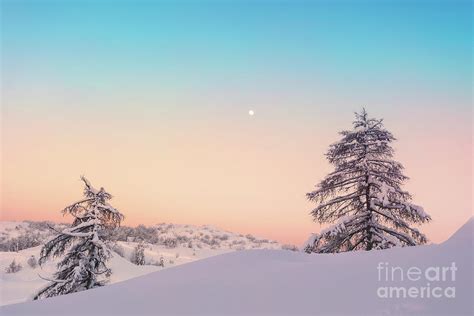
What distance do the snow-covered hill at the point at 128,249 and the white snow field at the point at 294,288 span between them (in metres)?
14.2

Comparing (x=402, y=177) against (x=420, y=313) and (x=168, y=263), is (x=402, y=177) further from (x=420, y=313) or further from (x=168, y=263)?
(x=168, y=263)

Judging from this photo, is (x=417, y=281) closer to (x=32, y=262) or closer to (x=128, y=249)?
(x=32, y=262)

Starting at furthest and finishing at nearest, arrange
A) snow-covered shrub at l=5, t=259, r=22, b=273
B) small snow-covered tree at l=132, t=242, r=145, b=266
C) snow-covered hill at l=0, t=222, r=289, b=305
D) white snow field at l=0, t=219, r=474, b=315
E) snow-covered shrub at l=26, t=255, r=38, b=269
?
small snow-covered tree at l=132, t=242, r=145, b=266 → snow-covered shrub at l=26, t=255, r=38, b=269 → snow-covered shrub at l=5, t=259, r=22, b=273 → snow-covered hill at l=0, t=222, r=289, b=305 → white snow field at l=0, t=219, r=474, b=315

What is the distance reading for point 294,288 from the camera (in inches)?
227

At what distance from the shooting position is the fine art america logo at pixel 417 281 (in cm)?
496

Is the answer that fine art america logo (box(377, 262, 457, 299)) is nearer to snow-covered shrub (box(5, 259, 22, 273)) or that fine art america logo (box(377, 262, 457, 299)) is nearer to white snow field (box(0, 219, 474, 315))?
white snow field (box(0, 219, 474, 315))

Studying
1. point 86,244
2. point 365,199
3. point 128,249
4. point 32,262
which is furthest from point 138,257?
point 365,199

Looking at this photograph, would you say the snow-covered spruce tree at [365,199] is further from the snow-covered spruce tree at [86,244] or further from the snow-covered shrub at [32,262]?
the snow-covered shrub at [32,262]

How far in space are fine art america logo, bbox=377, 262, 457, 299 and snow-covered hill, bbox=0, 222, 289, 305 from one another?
55.6 feet

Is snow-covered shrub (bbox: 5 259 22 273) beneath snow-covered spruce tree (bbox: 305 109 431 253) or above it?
beneath

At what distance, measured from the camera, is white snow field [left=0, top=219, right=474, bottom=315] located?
16.2 ft

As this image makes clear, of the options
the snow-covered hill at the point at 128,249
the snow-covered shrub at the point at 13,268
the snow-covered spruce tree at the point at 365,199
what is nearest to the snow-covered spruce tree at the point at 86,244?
the snow-covered hill at the point at 128,249

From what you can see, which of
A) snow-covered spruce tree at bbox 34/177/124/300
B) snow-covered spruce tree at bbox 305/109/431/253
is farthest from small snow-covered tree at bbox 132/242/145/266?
snow-covered spruce tree at bbox 305/109/431/253

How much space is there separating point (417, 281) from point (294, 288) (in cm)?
157
